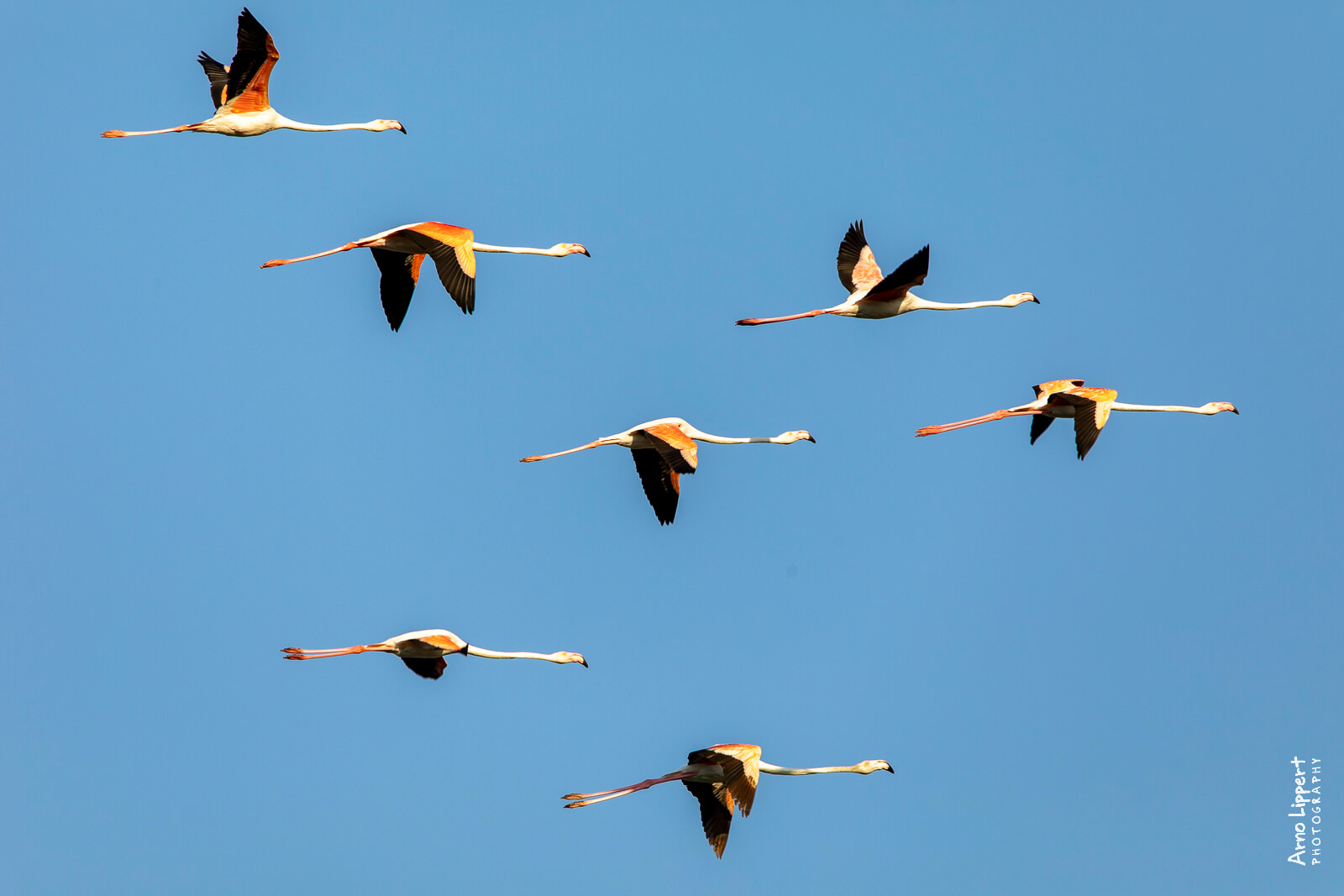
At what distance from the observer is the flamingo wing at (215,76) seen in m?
29.2

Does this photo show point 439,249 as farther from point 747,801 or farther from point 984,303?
point 984,303

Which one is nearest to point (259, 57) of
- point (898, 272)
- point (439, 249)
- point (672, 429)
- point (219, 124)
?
point (219, 124)

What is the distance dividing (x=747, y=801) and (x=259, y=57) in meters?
14.5

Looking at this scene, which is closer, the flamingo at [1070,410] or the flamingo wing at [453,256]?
the flamingo wing at [453,256]

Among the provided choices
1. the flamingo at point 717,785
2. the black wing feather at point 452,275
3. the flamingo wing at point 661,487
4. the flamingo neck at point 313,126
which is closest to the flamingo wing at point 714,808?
the flamingo at point 717,785

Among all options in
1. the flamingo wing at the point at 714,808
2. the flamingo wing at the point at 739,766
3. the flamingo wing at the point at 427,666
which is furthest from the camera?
the flamingo wing at the point at 427,666

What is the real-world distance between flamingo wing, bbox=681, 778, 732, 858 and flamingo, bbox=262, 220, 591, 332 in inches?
326

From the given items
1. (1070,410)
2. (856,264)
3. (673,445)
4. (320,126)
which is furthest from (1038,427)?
(320,126)

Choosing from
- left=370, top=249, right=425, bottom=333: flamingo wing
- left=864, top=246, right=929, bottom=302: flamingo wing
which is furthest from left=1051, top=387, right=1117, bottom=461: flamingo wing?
left=370, top=249, right=425, bottom=333: flamingo wing

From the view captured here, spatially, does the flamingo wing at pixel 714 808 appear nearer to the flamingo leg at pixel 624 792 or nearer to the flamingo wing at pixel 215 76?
the flamingo leg at pixel 624 792

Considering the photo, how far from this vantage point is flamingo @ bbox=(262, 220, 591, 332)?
23781 millimetres

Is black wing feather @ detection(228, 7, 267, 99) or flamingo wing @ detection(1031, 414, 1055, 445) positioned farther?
flamingo wing @ detection(1031, 414, 1055, 445)

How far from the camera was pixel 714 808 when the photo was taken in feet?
80.8

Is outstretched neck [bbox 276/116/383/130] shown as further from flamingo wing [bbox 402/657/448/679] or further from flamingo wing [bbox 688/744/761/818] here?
flamingo wing [bbox 688/744/761/818]
